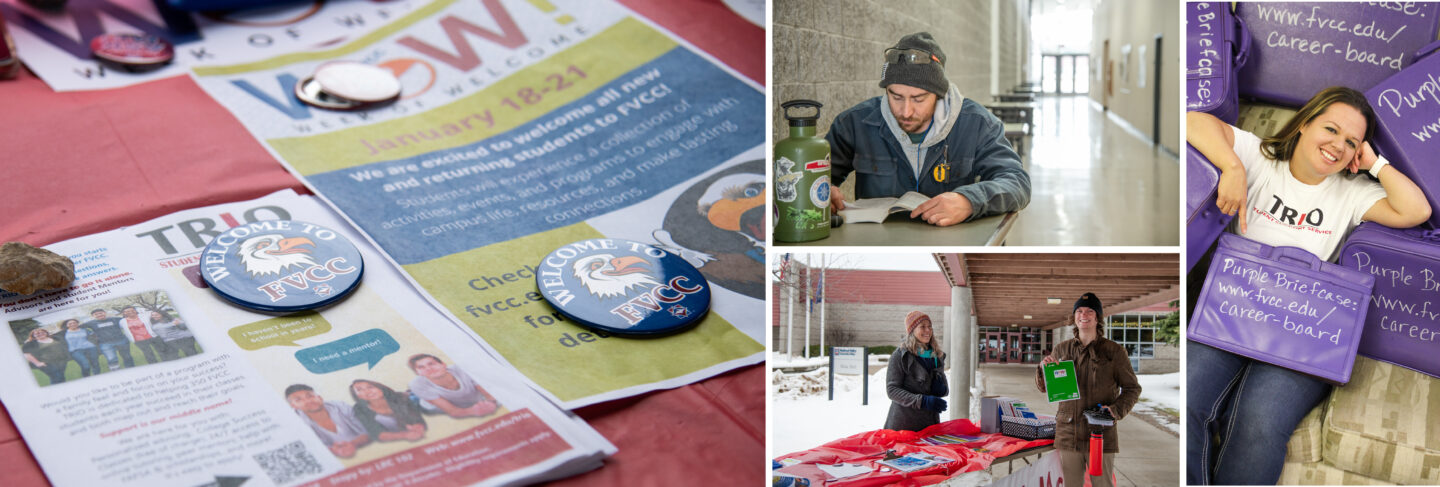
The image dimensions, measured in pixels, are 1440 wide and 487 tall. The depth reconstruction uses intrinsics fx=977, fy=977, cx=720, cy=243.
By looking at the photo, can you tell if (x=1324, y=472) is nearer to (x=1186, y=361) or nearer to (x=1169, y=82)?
(x=1186, y=361)

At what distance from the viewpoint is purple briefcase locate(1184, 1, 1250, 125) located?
1342mm

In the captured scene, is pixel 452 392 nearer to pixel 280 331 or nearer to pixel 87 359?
pixel 280 331

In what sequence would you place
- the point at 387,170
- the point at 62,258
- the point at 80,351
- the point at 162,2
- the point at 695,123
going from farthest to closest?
the point at 162,2 < the point at 695,123 < the point at 387,170 < the point at 62,258 < the point at 80,351

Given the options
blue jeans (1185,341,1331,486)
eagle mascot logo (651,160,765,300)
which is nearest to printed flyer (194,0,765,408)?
eagle mascot logo (651,160,765,300)

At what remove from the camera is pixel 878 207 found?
1.27 metres

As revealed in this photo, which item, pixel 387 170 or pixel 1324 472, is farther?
pixel 387 170

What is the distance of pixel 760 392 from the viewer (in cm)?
137

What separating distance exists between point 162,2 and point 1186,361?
7.14 ft

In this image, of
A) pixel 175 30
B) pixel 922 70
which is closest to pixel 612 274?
pixel 922 70

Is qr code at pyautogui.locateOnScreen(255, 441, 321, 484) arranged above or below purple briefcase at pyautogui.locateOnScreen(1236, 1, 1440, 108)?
below

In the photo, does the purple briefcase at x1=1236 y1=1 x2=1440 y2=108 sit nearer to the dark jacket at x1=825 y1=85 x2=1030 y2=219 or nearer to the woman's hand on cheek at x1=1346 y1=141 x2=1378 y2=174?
the woman's hand on cheek at x1=1346 y1=141 x2=1378 y2=174

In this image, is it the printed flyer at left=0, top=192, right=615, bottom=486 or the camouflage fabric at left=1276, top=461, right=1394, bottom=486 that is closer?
the printed flyer at left=0, top=192, right=615, bottom=486

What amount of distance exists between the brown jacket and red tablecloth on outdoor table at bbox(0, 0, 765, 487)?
0.40 metres

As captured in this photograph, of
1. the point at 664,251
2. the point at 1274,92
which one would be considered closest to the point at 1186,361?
the point at 1274,92
